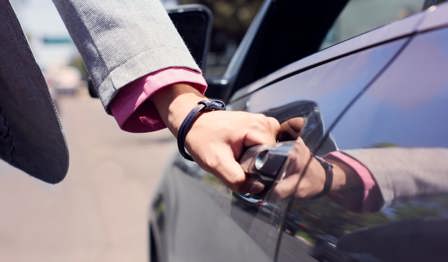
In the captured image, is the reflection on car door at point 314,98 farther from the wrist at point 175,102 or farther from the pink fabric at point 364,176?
the wrist at point 175,102

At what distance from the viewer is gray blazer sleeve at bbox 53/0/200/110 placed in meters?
1.15

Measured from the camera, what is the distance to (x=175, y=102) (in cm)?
118

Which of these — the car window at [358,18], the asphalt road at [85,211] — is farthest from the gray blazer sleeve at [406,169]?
the asphalt road at [85,211]

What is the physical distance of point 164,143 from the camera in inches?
480

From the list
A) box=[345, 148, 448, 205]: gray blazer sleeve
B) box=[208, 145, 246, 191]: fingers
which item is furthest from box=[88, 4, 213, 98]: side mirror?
box=[345, 148, 448, 205]: gray blazer sleeve

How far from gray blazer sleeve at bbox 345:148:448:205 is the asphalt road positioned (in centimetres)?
313

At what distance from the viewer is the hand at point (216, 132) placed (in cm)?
112

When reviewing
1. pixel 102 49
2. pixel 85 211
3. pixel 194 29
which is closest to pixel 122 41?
pixel 102 49

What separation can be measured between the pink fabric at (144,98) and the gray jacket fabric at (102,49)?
2 centimetres

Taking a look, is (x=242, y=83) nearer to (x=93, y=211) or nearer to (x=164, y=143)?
(x=93, y=211)

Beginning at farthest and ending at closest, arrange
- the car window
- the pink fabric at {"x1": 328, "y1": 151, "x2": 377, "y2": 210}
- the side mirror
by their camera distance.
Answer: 1. the car window
2. the side mirror
3. the pink fabric at {"x1": 328, "y1": 151, "x2": 377, "y2": 210}

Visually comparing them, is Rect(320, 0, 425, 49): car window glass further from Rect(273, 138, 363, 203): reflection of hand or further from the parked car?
Rect(273, 138, 363, 203): reflection of hand

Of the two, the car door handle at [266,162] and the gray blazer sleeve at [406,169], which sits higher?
the gray blazer sleeve at [406,169]

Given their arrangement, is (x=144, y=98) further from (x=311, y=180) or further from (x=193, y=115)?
(x=311, y=180)
